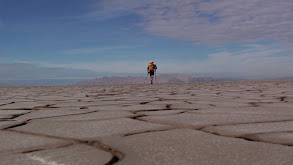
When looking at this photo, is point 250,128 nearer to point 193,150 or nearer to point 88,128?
point 193,150

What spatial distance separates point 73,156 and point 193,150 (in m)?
0.43

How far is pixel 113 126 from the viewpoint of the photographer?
179cm

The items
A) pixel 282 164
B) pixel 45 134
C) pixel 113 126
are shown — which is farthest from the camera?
A: pixel 113 126

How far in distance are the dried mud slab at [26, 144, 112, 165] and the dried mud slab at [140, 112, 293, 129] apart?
2.22 feet

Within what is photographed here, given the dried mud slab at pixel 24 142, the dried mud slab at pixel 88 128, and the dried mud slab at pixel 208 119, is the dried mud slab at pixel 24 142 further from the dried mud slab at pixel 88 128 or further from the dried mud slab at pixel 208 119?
the dried mud slab at pixel 208 119

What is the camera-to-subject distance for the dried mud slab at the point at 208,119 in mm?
1839

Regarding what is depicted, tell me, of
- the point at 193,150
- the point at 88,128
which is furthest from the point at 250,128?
the point at 88,128

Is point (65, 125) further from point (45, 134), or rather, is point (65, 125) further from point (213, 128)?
point (213, 128)

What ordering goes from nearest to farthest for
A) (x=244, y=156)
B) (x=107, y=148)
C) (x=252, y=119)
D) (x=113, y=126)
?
1. (x=244, y=156)
2. (x=107, y=148)
3. (x=113, y=126)
4. (x=252, y=119)

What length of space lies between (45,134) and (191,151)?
75 cm

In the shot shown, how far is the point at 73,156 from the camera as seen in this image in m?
1.16

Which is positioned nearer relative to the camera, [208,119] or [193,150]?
[193,150]

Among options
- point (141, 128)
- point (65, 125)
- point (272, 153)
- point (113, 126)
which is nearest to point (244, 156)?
point (272, 153)

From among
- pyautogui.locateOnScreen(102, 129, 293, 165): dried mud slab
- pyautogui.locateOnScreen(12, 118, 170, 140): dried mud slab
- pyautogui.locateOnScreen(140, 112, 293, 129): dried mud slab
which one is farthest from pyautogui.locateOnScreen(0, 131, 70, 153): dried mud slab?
pyautogui.locateOnScreen(140, 112, 293, 129): dried mud slab
